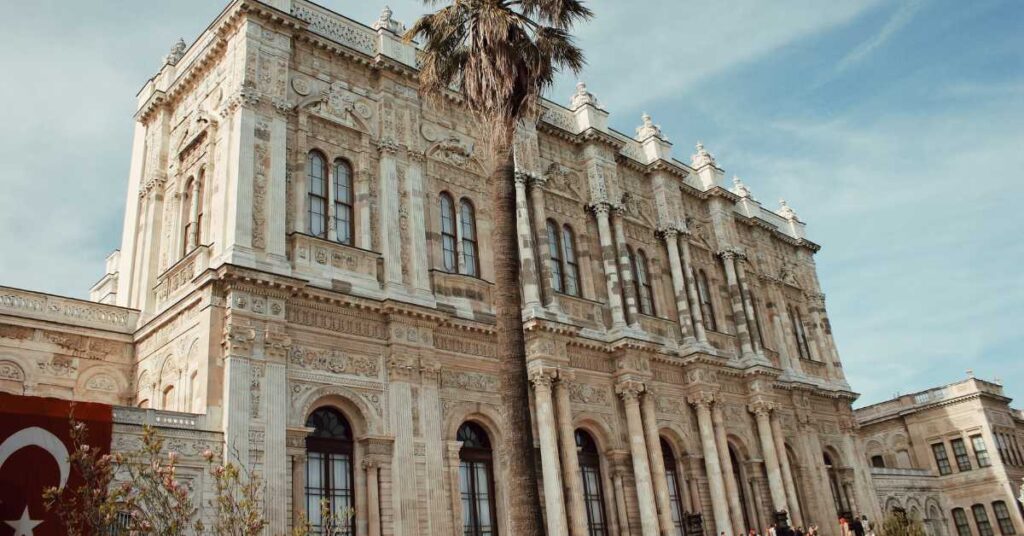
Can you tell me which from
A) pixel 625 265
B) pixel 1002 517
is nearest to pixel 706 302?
pixel 625 265

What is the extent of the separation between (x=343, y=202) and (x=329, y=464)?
19.9 ft

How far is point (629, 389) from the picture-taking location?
2264 centimetres

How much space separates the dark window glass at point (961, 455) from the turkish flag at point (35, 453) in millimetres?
39734

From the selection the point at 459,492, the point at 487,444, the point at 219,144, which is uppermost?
the point at 219,144

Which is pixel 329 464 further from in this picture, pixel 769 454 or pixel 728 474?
pixel 769 454

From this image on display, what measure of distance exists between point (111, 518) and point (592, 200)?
18.2 m

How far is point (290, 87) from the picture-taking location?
19422 millimetres

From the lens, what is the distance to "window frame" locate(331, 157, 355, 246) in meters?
19.1

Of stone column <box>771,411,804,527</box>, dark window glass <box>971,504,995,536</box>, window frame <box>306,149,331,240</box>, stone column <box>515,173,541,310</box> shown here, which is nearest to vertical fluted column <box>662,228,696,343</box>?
stone column <box>771,411,804,527</box>

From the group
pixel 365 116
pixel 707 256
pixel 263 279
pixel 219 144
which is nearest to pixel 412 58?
pixel 365 116

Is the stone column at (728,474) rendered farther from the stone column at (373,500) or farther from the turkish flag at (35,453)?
the turkish flag at (35,453)

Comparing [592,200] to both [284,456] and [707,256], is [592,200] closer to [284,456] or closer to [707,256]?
[707,256]

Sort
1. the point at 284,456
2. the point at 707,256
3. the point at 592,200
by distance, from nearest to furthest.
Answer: the point at 284,456 < the point at 592,200 < the point at 707,256

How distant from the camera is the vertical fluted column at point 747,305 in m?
28.5
